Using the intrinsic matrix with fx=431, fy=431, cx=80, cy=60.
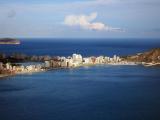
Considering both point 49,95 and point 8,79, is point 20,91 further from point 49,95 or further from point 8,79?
point 8,79

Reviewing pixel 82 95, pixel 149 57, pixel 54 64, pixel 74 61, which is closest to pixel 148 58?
pixel 149 57

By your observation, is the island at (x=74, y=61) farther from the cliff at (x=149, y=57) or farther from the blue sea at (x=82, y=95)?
the blue sea at (x=82, y=95)

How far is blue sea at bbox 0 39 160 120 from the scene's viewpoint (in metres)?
24.1

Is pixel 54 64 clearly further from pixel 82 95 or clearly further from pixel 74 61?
pixel 82 95

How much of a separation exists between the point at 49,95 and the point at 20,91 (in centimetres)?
289

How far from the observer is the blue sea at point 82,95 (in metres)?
24.1

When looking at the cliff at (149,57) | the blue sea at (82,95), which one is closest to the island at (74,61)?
the cliff at (149,57)

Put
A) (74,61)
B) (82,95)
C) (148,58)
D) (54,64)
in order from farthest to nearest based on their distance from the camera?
(148,58), (74,61), (54,64), (82,95)

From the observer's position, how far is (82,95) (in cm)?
3038

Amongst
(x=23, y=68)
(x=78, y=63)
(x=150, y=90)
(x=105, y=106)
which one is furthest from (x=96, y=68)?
(x=105, y=106)

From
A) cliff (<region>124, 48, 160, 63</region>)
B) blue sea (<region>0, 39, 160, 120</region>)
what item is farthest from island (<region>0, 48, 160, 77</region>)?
blue sea (<region>0, 39, 160, 120</region>)

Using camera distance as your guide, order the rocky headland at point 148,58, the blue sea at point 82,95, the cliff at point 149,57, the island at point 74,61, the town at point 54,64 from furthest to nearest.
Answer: the cliff at point 149,57 → the rocky headland at point 148,58 → the island at point 74,61 → the town at point 54,64 → the blue sea at point 82,95

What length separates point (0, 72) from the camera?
42.2 metres

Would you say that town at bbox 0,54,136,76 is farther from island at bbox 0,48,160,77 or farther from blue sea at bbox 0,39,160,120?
blue sea at bbox 0,39,160,120
